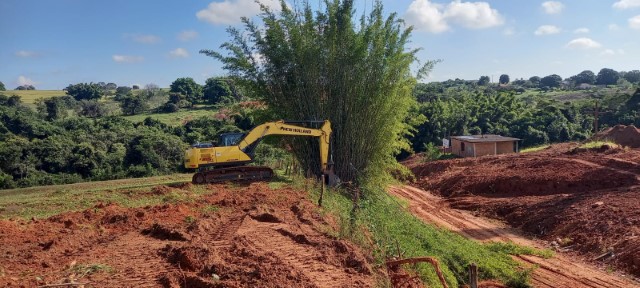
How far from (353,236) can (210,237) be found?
223 centimetres

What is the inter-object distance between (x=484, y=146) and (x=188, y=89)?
30.8 metres

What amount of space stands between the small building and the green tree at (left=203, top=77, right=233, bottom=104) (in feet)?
73.5

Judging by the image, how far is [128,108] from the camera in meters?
43.8

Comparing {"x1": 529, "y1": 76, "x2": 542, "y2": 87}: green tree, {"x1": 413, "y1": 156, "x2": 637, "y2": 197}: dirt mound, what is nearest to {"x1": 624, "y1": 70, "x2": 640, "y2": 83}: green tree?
{"x1": 529, "y1": 76, "x2": 542, "y2": 87}: green tree

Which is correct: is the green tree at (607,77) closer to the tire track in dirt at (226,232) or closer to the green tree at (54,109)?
the green tree at (54,109)

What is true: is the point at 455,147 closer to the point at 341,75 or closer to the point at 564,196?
the point at 564,196

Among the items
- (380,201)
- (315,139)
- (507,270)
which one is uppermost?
(315,139)

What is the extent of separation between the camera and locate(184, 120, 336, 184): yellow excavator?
12609 millimetres

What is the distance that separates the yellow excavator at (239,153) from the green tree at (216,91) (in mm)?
32136

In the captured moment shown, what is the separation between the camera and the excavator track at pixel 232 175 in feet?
44.8

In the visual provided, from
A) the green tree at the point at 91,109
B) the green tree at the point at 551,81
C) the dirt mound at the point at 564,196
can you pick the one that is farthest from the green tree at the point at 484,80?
the dirt mound at the point at 564,196

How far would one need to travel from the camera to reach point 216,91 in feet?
154

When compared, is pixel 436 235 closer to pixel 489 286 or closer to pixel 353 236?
pixel 489 286

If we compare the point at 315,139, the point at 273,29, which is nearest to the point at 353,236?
the point at 315,139
